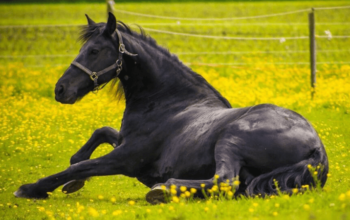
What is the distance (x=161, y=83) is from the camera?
23.9ft

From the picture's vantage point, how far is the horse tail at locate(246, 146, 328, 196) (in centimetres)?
557

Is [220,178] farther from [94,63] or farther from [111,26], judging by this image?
[111,26]

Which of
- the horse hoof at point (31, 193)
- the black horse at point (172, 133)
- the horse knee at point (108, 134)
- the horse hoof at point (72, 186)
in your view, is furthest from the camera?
the horse knee at point (108, 134)

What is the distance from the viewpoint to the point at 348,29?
20797 mm

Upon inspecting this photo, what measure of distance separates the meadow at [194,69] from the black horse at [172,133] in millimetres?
311

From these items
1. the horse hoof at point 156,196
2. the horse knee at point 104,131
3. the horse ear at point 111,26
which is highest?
the horse ear at point 111,26

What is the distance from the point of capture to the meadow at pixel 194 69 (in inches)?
204

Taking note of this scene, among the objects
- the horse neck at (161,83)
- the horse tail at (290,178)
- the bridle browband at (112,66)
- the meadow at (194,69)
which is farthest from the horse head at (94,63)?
the horse tail at (290,178)

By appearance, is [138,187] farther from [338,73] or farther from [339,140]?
[338,73]

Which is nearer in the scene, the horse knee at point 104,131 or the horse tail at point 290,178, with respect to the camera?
the horse tail at point 290,178

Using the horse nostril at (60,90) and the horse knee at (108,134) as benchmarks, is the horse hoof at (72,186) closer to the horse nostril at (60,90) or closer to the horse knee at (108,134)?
the horse knee at (108,134)

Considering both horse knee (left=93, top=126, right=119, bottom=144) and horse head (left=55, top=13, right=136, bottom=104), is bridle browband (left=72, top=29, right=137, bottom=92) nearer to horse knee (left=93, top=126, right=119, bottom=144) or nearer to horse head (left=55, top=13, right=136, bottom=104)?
horse head (left=55, top=13, right=136, bottom=104)

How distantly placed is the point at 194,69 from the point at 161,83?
9.58 meters

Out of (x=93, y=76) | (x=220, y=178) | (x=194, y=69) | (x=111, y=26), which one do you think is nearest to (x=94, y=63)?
(x=93, y=76)
